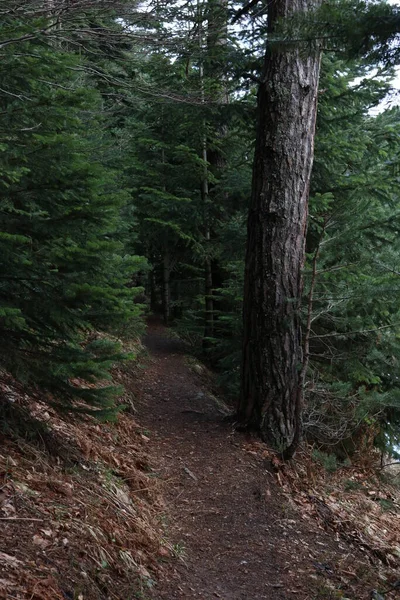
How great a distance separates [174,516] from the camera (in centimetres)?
504

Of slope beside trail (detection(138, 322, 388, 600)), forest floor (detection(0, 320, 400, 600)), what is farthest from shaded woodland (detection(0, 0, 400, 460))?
slope beside trail (detection(138, 322, 388, 600))

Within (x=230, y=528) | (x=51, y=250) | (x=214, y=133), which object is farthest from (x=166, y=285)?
(x=51, y=250)

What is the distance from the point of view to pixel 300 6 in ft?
21.1

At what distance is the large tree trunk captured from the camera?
633 centimetres

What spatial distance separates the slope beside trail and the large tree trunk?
0.65 m

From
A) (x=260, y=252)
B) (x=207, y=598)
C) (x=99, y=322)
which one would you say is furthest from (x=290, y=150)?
(x=207, y=598)

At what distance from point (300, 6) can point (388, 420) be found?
583 centimetres

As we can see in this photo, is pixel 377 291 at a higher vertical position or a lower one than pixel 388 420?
higher

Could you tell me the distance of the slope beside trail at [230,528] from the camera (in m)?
4.11

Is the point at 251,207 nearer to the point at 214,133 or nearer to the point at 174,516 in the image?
the point at 174,516

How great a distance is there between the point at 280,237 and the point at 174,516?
3.34 meters

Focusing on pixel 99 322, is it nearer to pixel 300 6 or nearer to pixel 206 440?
pixel 206 440

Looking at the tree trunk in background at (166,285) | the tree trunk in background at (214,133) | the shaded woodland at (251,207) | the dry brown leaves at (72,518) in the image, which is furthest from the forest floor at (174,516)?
the tree trunk in background at (166,285)

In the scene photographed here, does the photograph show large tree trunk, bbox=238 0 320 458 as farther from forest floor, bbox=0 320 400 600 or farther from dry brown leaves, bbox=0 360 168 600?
dry brown leaves, bbox=0 360 168 600
